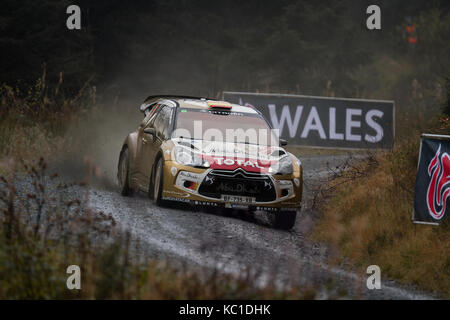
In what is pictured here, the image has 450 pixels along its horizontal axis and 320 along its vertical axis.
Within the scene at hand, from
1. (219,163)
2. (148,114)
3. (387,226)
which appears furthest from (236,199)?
(148,114)

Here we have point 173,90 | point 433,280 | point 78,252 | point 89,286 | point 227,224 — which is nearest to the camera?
point 89,286

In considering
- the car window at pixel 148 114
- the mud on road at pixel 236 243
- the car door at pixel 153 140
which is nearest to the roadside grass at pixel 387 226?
the mud on road at pixel 236 243

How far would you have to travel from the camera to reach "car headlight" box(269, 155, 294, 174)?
1117 centimetres

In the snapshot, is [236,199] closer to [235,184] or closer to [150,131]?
[235,184]

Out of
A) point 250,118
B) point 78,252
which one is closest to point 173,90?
point 250,118

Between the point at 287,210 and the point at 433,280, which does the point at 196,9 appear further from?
the point at 433,280

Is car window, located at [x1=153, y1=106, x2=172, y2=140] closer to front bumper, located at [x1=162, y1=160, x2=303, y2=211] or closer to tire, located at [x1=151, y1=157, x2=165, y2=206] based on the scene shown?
tire, located at [x1=151, y1=157, x2=165, y2=206]

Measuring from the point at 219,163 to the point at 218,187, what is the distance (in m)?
0.34

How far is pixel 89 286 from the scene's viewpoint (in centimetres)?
622

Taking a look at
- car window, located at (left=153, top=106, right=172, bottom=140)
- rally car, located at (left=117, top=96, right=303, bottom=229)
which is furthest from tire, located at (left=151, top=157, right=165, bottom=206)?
car window, located at (left=153, top=106, right=172, bottom=140)

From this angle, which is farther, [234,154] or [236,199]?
[234,154]

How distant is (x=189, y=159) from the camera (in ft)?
36.2

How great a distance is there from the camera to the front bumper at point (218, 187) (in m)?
10.9

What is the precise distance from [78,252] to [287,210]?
504 centimetres
